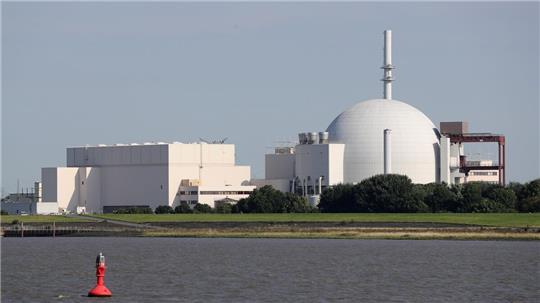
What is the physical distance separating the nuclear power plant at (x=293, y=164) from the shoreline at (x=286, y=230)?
115 feet

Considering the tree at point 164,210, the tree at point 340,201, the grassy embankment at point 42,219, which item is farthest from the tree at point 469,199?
the grassy embankment at point 42,219

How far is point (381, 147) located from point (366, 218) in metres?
34.2

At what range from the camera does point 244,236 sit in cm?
10544

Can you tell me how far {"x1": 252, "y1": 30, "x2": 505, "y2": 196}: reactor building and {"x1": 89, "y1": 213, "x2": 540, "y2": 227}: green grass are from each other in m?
24.7

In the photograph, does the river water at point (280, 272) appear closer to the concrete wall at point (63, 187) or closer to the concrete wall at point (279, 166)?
the concrete wall at point (279, 166)

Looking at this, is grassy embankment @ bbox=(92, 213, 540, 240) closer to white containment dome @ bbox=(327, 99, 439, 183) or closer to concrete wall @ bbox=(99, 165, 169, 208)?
white containment dome @ bbox=(327, 99, 439, 183)

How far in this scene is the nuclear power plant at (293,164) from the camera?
5886 inches

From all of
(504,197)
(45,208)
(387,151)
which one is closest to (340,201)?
(387,151)

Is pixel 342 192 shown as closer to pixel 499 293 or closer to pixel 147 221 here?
pixel 147 221

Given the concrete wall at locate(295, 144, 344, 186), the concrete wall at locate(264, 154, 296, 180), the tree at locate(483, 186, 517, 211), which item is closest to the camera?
the tree at locate(483, 186, 517, 211)

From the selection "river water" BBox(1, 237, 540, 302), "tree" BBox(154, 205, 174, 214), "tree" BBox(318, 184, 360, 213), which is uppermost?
"tree" BBox(318, 184, 360, 213)

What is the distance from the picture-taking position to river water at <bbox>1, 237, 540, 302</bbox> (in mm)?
47250

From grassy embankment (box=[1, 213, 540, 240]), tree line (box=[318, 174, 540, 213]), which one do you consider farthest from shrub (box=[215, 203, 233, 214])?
tree line (box=[318, 174, 540, 213])

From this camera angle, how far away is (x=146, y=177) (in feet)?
536
